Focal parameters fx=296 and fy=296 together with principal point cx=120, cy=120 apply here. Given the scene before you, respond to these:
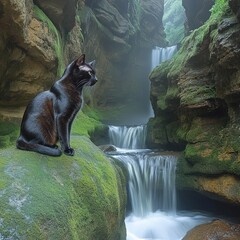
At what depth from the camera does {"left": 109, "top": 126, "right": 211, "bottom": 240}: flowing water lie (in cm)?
860

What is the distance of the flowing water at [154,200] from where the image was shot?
8602mm

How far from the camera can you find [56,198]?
113 inches

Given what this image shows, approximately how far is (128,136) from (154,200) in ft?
23.4

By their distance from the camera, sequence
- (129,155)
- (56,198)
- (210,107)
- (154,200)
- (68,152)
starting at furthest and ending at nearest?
(129,155)
(210,107)
(154,200)
(68,152)
(56,198)

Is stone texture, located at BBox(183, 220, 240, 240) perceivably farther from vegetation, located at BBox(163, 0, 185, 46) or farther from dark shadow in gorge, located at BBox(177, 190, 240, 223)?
vegetation, located at BBox(163, 0, 185, 46)

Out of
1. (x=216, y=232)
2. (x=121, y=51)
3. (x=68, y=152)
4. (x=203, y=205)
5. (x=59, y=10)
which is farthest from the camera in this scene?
(x=121, y=51)

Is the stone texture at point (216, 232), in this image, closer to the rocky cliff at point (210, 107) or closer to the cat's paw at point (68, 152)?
the rocky cliff at point (210, 107)

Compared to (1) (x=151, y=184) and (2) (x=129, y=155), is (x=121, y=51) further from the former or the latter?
(1) (x=151, y=184)

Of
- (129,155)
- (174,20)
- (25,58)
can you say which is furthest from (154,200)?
(174,20)

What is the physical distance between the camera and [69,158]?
147 inches

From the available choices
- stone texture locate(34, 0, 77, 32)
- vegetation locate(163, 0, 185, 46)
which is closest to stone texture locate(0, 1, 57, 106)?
stone texture locate(34, 0, 77, 32)

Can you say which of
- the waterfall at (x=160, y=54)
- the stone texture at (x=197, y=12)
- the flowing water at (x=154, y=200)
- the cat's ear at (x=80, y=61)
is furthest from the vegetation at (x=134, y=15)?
the cat's ear at (x=80, y=61)

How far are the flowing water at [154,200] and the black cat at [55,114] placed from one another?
A: 5491 millimetres

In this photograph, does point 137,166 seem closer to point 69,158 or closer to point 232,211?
point 232,211
